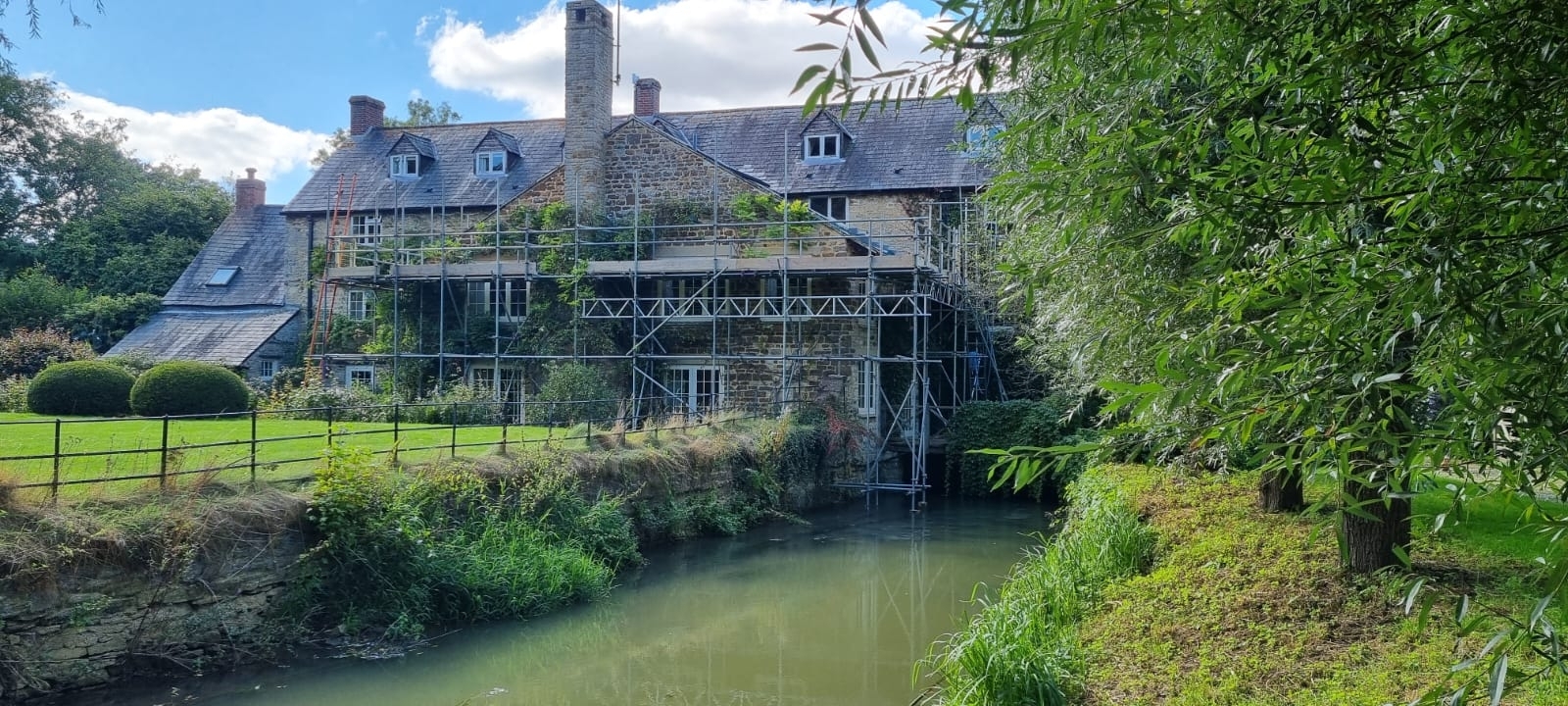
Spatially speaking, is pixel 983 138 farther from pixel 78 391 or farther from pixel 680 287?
pixel 78 391

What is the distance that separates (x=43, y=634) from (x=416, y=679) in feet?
9.13

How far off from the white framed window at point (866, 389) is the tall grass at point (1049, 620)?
32.9 feet

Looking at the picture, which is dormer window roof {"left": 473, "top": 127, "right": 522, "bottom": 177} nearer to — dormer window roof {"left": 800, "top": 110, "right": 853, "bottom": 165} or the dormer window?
dormer window roof {"left": 800, "top": 110, "right": 853, "bottom": 165}

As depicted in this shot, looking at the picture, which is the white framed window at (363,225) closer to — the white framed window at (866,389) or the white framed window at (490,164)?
the white framed window at (490,164)

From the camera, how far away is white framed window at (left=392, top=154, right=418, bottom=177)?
27969 millimetres

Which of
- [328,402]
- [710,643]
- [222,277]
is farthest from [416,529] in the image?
[222,277]

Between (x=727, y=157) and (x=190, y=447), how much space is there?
1852 centimetres

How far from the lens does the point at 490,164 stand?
27.6m

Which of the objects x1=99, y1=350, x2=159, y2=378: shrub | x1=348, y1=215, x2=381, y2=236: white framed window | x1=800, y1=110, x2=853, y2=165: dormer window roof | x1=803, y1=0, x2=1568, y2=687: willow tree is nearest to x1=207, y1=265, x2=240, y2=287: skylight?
x1=348, y1=215, x2=381, y2=236: white framed window

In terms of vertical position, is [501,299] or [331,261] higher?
[331,261]

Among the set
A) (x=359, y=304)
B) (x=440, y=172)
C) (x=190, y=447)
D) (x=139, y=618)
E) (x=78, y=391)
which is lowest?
(x=139, y=618)

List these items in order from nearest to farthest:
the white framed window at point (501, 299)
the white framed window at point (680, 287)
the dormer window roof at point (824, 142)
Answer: the white framed window at point (680, 287), the white framed window at point (501, 299), the dormer window roof at point (824, 142)

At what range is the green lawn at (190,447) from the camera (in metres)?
9.29

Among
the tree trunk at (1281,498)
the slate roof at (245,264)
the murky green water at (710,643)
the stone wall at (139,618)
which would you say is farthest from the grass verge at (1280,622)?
the slate roof at (245,264)
